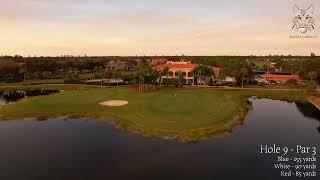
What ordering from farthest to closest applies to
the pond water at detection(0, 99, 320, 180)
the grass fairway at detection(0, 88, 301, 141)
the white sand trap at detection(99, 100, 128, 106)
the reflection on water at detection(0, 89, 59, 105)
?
the reflection on water at detection(0, 89, 59, 105) < the white sand trap at detection(99, 100, 128, 106) < the grass fairway at detection(0, 88, 301, 141) < the pond water at detection(0, 99, 320, 180)

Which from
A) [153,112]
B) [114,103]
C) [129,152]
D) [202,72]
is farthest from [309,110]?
[129,152]

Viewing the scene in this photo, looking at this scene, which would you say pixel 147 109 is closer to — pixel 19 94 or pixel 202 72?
pixel 202 72

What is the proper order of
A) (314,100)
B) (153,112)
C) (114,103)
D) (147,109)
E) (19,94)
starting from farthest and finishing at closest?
1. (19,94)
2. (314,100)
3. (114,103)
4. (147,109)
5. (153,112)

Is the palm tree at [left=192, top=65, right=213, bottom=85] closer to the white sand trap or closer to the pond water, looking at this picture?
the white sand trap

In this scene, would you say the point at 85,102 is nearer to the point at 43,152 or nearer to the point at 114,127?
the point at 114,127

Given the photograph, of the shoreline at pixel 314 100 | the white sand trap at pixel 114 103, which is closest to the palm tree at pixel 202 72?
the shoreline at pixel 314 100

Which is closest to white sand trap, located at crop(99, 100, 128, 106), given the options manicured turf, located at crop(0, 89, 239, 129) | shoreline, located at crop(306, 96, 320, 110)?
manicured turf, located at crop(0, 89, 239, 129)
